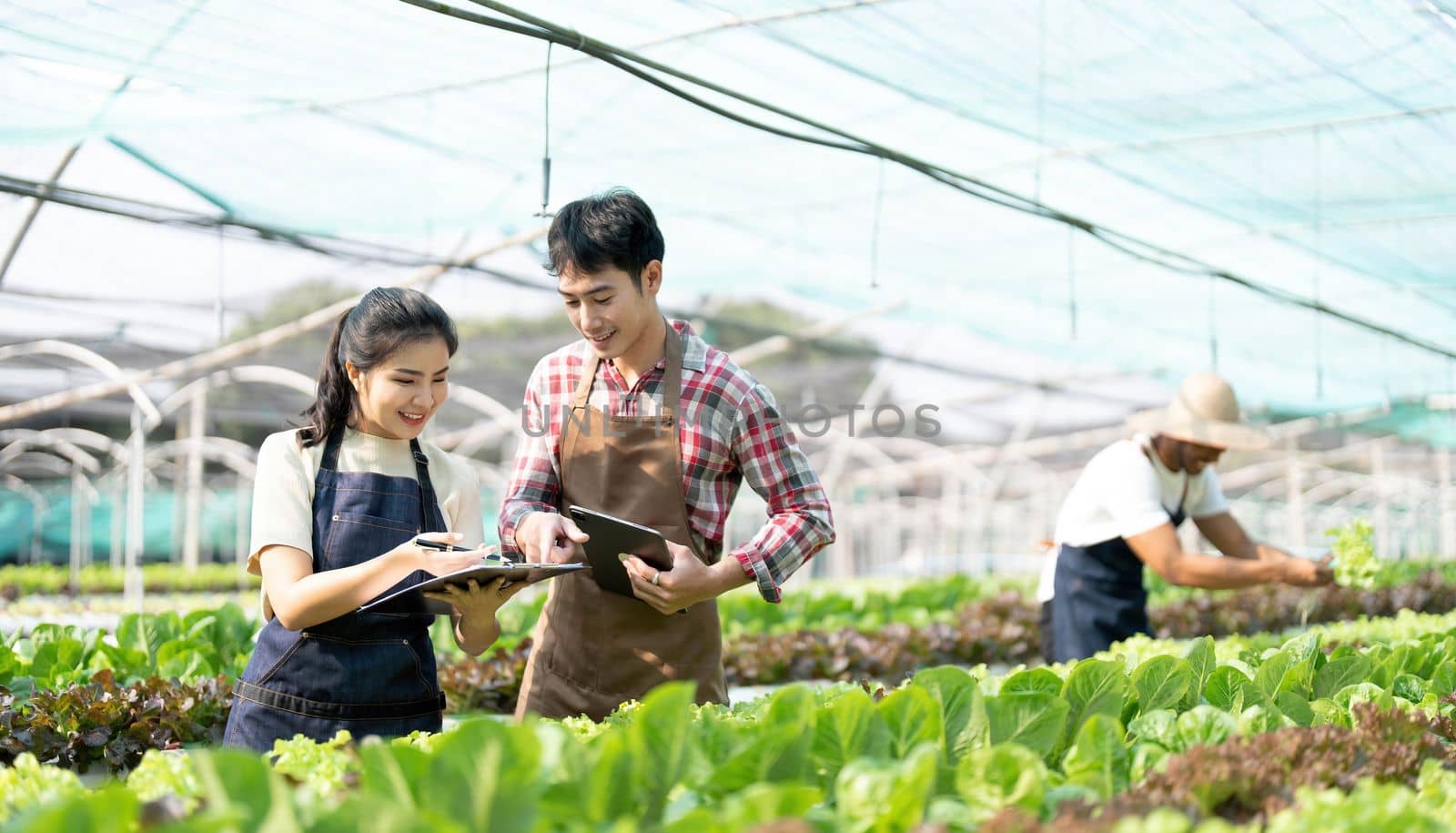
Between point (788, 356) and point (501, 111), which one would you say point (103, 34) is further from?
point (788, 356)

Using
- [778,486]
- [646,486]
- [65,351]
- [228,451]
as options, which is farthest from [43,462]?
[778,486]

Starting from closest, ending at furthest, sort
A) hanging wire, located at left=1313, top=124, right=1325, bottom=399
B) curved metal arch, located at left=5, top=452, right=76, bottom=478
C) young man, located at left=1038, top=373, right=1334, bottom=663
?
young man, located at left=1038, top=373, right=1334, bottom=663
hanging wire, located at left=1313, top=124, right=1325, bottom=399
curved metal arch, located at left=5, top=452, right=76, bottom=478

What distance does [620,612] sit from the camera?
271 centimetres

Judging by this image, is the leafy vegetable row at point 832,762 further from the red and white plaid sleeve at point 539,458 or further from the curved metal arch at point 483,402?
the curved metal arch at point 483,402

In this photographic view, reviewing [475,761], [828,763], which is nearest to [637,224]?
[828,763]

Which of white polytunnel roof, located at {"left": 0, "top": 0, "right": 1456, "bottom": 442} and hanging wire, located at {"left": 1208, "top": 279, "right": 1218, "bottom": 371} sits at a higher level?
white polytunnel roof, located at {"left": 0, "top": 0, "right": 1456, "bottom": 442}

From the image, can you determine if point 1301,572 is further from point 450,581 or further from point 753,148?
point 450,581

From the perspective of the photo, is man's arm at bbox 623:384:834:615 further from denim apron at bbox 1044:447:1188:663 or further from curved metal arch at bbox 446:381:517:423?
curved metal arch at bbox 446:381:517:423

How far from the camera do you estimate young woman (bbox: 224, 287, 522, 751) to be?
238 centimetres

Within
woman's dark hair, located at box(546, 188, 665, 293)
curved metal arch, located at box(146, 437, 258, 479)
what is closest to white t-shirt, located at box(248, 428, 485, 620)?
woman's dark hair, located at box(546, 188, 665, 293)

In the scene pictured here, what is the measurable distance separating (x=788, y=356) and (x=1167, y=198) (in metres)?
4.50

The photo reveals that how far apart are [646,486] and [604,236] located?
550 mm

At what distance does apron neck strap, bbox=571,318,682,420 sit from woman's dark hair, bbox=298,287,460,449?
322 millimetres

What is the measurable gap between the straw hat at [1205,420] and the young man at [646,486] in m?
1.97
